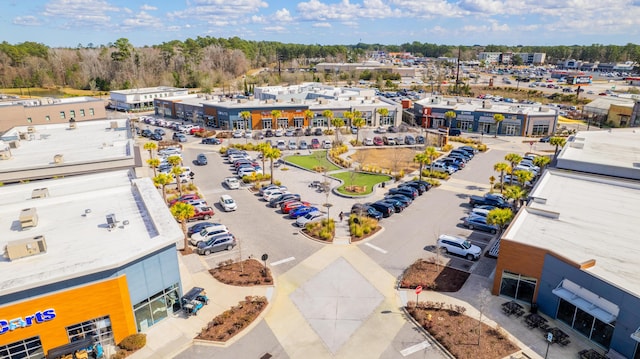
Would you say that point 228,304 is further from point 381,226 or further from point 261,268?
point 381,226

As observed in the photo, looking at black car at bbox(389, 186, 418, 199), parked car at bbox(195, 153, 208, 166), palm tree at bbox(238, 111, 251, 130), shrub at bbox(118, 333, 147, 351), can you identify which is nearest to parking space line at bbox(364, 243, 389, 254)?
black car at bbox(389, 186, 418, 199)

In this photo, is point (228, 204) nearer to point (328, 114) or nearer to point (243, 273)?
point (243, 273)

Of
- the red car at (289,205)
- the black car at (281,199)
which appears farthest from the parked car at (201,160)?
the red car at (289,205)

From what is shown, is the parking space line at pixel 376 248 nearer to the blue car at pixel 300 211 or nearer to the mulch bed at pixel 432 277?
the mulch bed at pixel 432 277

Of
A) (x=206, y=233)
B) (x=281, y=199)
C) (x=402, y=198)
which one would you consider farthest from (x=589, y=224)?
(x=206, y=233)

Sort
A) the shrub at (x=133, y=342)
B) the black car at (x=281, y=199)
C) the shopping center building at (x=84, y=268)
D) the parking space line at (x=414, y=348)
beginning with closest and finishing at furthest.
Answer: the shopping center building at (x=84, y=268) → the shrub at (x=133, y=342) → the parking space line at (x=414, y=348) → the black car at (x=281, y=199)

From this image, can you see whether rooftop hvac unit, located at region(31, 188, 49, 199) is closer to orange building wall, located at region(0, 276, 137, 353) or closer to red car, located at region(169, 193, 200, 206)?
red car, located at region(169, 193, 200, 206)

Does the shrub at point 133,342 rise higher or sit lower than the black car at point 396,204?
lower
